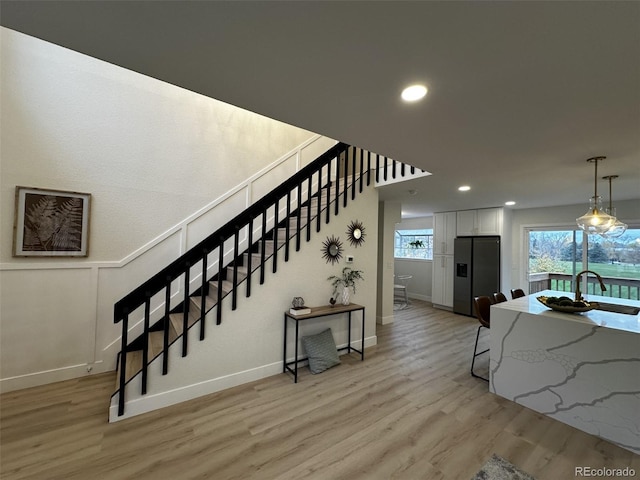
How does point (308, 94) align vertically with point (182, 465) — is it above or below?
above

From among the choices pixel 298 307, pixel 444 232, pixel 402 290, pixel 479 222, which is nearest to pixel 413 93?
pixel 298 307

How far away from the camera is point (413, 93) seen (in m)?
1.73

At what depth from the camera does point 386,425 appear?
2184 mm

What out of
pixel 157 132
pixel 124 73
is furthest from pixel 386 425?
pixel 124 73

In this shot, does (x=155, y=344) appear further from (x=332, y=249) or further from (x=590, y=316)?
(x=590, y=316)

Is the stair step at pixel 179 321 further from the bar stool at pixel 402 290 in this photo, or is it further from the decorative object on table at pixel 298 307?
the bar stool at pixel 402 290

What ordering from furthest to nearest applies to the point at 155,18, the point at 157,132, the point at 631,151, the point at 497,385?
the point at 157,132, the point at 497,385, the point at 631,151, the point at 155,18

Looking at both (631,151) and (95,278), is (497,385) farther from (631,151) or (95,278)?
(95,278)

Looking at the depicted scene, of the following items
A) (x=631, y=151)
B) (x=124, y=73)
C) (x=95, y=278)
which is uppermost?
(x=124, y=73)

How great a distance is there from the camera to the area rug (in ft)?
5.59

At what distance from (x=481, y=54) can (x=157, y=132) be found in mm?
3423

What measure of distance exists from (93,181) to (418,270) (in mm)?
7242

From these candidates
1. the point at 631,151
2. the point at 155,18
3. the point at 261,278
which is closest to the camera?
the point at 155,18

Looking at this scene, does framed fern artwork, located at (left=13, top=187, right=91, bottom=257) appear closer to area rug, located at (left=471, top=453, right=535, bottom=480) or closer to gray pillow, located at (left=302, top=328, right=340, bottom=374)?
gray pillow, located at (left=302, top=328, right=340, bottom=374)
